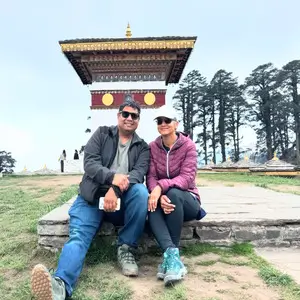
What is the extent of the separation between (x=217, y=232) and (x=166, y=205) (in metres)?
0.83

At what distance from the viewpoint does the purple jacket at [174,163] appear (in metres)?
3.27

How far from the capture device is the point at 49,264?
10.2 ft

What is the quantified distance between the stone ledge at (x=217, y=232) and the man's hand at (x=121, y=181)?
58cm

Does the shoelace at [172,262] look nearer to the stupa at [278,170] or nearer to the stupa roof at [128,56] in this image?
the stupa roof at [128,56]

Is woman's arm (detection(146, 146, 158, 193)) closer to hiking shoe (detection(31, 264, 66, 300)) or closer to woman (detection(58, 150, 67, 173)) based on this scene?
hiking shoe (detection(31, 264, 66, 300))

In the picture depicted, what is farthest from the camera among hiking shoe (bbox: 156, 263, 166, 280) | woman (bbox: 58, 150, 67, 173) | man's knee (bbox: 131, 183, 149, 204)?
woman (bbox: 58, 150, 67, 173)

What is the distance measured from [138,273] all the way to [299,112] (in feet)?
129

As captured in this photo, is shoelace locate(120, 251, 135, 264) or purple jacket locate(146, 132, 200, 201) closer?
shoelace locate(120, 251, 135, 264)

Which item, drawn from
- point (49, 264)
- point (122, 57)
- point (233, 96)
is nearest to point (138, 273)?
point (49, 264)

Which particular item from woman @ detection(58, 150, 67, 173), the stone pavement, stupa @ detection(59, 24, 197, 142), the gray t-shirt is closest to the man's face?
the gray t-shirt

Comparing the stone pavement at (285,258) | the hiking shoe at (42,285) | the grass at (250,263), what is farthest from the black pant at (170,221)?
the hiking shoe at (42,285)

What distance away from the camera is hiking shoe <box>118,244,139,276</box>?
2.78 m

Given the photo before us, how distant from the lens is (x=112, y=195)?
297cm

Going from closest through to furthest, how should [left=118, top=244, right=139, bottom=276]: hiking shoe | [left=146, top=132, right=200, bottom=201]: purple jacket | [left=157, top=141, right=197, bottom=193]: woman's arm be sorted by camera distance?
1. [left=118, top=244, right=139, bottom=276]: hiking shoe
2. [left=157, top=141, right=197, bottom=193]: woman's arm
3. [left=146, top=132, right=200, bottom=201]: purple jacket
